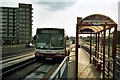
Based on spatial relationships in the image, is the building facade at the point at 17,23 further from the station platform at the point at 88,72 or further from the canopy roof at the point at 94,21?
the canopy roof at the point at 94,21

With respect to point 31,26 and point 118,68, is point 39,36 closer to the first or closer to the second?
point 118,68

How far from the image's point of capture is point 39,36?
20.8 meters

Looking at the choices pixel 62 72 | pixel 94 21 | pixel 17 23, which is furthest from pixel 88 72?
pixel 17 23

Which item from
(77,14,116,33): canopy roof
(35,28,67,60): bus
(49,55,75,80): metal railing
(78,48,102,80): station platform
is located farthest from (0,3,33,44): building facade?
(49,55,75,80): metal railing

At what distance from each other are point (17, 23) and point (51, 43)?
11998 cm

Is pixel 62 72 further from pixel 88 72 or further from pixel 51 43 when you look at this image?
pixel 51 43

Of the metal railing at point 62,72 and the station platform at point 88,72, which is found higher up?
the metal railing at point 62,72

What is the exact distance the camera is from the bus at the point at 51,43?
2050 cm

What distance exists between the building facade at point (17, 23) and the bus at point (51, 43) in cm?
10880

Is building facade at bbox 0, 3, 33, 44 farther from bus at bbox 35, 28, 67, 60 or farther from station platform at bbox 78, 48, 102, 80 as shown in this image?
station platform at bbox 78, 48, 102, 80

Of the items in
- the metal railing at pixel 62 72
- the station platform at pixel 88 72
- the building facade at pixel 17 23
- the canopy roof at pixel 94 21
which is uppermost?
the building facade at pixel 17 23

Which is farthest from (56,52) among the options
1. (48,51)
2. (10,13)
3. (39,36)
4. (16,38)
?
(10,13)

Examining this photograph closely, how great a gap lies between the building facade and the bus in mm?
108798

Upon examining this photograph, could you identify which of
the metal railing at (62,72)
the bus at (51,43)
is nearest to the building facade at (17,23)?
the bus at (51,43)
